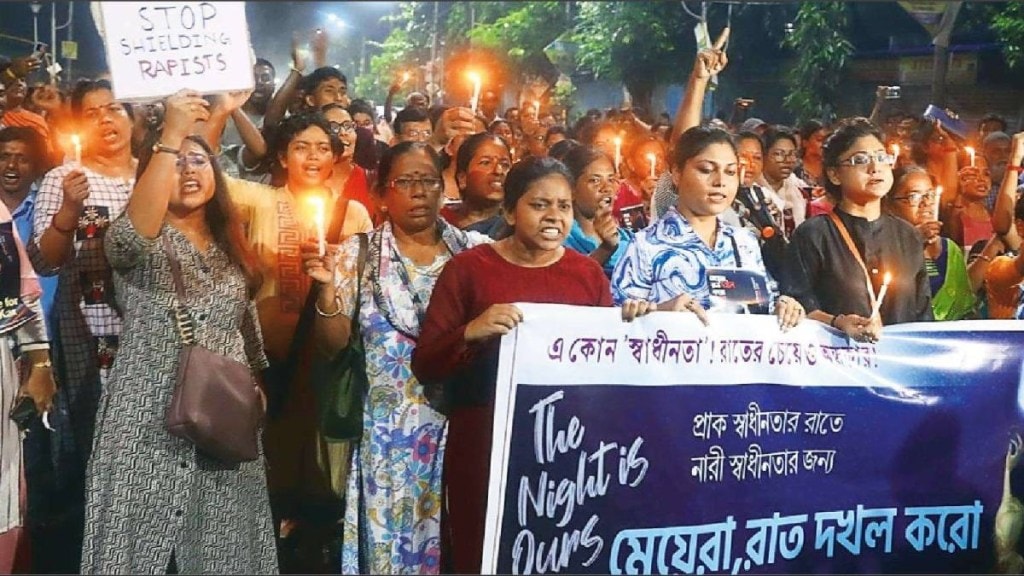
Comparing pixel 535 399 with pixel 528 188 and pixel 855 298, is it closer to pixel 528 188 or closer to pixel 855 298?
pixel 528 188

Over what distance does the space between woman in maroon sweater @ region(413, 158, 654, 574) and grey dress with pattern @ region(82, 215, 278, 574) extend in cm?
73

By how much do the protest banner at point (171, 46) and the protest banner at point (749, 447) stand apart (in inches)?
50.7

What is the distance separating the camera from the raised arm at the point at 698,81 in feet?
14.3

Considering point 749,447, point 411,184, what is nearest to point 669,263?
point 749,447

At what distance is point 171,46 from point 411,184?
36.0 inches

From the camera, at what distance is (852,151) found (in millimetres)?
4195

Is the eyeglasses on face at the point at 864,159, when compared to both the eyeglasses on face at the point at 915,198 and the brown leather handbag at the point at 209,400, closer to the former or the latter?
the eyeglasses on face at the point at 915,198

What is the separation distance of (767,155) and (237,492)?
2.75m

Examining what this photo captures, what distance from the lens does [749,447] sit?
3.91 m

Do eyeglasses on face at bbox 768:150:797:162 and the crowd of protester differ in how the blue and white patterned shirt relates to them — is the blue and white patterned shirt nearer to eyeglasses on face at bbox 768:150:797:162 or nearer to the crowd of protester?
the crowd of protester

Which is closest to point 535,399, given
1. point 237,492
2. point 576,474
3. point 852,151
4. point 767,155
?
point 576,474

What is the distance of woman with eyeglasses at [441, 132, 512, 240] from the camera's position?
450 centimetres

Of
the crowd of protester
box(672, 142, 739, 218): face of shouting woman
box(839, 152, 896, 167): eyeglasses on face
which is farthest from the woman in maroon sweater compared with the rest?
box(839, 152, 896, 167): eyeglasses on face

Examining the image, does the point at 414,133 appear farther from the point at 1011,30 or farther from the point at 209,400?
the point at 1011,30
